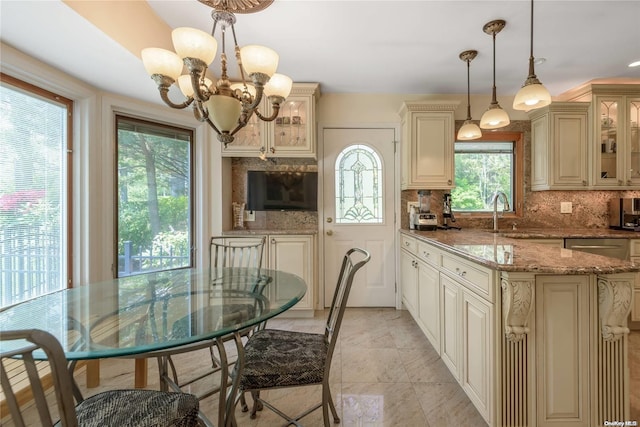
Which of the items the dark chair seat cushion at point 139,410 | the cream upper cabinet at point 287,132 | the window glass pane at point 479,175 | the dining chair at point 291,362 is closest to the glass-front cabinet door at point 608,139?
the window glass pane at point 479,175

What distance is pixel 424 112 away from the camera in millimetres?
2996

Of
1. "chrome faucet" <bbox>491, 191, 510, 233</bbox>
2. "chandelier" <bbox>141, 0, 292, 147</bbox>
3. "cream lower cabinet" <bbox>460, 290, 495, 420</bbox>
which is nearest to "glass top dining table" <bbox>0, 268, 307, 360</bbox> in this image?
"chandelier" <bbox>141, 0, 292, 147</bbox>

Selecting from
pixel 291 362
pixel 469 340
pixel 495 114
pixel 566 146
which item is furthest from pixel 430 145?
pixel 291 362

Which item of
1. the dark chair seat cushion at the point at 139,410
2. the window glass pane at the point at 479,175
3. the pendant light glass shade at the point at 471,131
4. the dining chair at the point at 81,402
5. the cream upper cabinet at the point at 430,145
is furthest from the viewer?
the window glass pane at the point at 479,175

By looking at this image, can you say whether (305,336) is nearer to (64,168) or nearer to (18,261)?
(18,261)

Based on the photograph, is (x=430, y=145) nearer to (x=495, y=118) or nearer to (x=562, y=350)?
(x=495, y=118)

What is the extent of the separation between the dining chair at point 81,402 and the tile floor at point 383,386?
2.30 feet

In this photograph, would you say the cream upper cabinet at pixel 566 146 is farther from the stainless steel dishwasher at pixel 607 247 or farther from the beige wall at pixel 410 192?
the stainless steel dishwasher at pixel 607 247

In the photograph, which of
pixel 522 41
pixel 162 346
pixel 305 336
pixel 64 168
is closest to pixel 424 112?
pixel 522 41

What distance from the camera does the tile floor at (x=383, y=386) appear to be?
1622 mm

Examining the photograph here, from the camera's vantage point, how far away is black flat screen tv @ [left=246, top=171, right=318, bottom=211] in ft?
10.3

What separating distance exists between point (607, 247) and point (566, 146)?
1102 millimetres

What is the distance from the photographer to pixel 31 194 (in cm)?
190

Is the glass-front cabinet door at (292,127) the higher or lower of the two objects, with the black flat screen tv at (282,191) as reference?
higher
